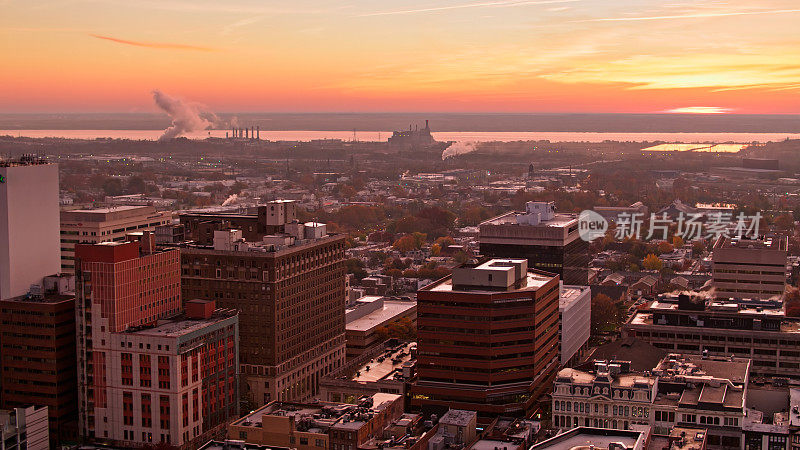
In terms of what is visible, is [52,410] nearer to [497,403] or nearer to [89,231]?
[497,403]

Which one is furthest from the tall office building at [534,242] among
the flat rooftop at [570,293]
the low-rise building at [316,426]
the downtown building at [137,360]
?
the low-rise building at [316,426]

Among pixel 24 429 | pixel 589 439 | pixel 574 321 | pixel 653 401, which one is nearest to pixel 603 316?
pixel 574 321

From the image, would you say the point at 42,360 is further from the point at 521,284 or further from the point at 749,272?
the point at 749,272

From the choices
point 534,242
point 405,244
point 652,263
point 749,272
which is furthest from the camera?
point 405,244

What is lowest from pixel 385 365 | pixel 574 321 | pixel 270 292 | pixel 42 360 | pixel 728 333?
pixel 385 365

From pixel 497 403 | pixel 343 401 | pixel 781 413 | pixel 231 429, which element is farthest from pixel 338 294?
pixel 781 413

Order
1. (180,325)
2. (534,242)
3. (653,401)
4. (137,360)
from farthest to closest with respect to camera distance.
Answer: (534,242) → (180,325) → (137,360) → (653,401)
